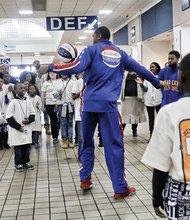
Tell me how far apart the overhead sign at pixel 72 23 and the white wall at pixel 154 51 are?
9.22 feet

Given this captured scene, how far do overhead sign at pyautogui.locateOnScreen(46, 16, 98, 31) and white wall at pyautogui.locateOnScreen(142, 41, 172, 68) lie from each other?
2811 mm

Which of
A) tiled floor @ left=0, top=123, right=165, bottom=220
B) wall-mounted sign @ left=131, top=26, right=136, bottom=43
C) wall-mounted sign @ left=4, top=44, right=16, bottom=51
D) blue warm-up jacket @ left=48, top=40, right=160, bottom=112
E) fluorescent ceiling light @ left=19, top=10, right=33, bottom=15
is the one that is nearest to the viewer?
tiled floor @ left=0, top=123, right=165, bottom=220

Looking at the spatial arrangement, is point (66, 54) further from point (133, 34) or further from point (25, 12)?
point (133, 34)

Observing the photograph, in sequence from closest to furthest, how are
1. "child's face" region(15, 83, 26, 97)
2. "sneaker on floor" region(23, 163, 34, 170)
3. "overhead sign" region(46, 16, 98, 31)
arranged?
"child's face" region(15, 83, 26, 97) → "sneaker on floor" region(23, 163, 34, 170) → "overhead sign" region(46, 16, 98, 31)

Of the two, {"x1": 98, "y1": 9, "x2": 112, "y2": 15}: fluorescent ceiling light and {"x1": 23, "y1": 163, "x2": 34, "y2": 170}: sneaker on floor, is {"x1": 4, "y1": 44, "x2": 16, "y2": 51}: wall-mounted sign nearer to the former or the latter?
{"x1": 98, "y1": 9, "x2": 112, "y2": 15}: fluorescent ceiling light

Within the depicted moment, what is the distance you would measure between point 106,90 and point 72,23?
6967 mm

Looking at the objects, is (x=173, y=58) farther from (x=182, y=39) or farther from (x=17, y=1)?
(x=17, y=1)

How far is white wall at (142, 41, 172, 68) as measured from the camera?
12922 mm

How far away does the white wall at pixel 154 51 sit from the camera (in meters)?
12.9

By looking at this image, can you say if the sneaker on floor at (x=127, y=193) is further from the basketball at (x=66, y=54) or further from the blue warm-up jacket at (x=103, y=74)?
the basketball at (x=66, y=54)

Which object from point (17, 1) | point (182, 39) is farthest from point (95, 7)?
point (182, 39)

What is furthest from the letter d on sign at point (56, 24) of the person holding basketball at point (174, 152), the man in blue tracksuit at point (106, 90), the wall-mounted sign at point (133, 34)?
the person holding basketball at point (174, 152)

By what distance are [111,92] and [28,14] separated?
31.8ft

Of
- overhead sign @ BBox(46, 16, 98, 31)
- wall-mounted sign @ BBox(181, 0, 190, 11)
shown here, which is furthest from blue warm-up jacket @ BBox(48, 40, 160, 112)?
overhead sign @ BBox(46, 16, 98, 31)
